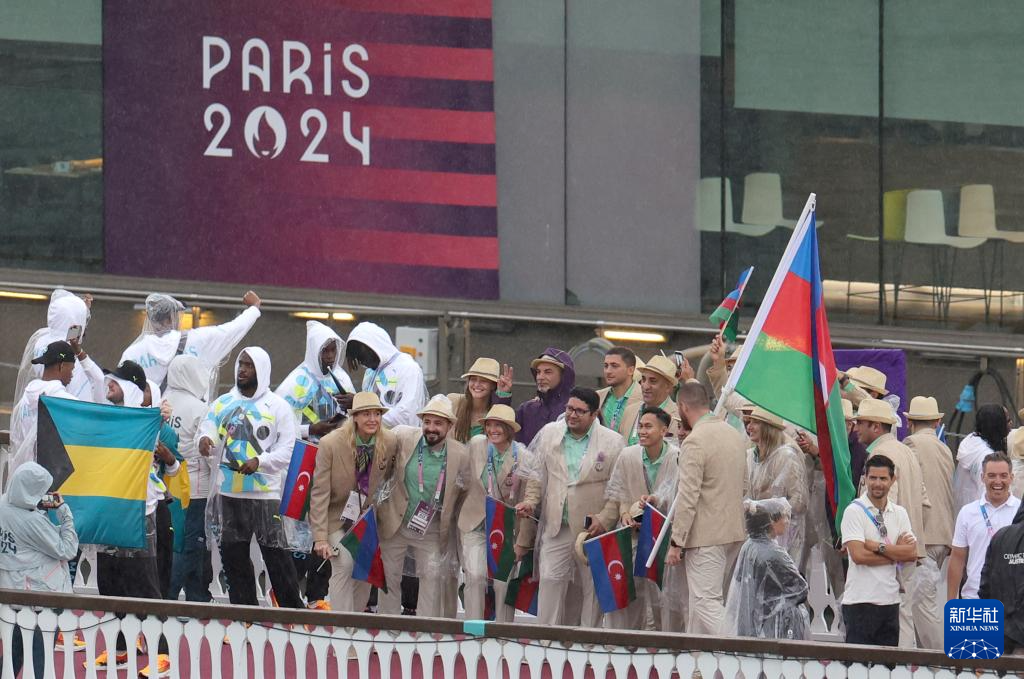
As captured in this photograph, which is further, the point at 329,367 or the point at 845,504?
the point at 329,367

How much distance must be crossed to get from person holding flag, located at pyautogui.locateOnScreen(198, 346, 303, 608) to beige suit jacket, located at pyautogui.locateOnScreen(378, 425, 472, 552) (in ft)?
2.48

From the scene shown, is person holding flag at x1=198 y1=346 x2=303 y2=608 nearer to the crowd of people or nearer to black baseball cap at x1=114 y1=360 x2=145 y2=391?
the crowd of people

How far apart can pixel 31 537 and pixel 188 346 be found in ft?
10.8

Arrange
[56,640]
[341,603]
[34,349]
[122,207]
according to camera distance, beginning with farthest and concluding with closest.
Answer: [122,207] → [34,349] → [341,603] → [56,640]

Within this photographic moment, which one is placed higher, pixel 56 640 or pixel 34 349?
pixel 34 349

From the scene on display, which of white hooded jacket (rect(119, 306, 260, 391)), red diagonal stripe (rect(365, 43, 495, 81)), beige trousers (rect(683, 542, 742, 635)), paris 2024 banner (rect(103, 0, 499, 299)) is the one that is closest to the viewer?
beige trousers (rect(683, 542, 742, 635))

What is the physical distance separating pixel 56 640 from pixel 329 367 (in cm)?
370

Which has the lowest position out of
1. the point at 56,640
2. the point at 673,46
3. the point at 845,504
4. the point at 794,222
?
the point at 56,640

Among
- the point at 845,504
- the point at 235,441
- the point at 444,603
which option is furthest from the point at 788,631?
the point at 235,441

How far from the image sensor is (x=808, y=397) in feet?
40.8

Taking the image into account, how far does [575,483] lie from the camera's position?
523 inches

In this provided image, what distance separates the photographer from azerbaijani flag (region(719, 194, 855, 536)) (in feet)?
40.4

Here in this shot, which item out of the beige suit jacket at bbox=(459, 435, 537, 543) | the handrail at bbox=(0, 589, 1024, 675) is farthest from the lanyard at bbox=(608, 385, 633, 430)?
the handrail at bbox=(0, 589, 1024, 675)

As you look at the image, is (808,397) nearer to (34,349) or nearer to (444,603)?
(444,603)
